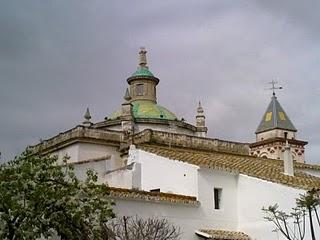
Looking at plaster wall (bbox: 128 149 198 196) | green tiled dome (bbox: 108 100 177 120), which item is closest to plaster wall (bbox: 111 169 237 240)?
plaster wall (bbox: 128 149 198 196)

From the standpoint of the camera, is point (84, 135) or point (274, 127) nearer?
point (84, 135)

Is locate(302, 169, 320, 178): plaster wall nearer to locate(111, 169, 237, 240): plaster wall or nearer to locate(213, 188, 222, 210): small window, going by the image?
Answer: locate(111, 169, 237, 240): plaster wall

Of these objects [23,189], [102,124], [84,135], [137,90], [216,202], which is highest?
[137,90]

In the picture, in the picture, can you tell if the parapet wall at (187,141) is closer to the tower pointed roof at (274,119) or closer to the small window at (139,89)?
the small window at (139,89)

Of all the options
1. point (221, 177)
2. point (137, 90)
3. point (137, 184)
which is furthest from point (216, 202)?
point (137, 90)

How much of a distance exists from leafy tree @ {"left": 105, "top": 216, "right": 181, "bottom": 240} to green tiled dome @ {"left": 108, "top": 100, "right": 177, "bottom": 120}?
70.4 ft

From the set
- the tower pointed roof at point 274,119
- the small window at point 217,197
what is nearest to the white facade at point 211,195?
the small window at point 217,197

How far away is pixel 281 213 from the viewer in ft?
77.7

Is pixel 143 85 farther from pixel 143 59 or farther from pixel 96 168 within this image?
pixel 96 168

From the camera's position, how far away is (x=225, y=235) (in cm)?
2569

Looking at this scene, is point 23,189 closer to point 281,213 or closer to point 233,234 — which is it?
point 281,213

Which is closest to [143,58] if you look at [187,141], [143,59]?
[143,59]

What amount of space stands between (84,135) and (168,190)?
10094 mm

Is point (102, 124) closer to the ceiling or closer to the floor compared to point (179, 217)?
closer to the ceiling
